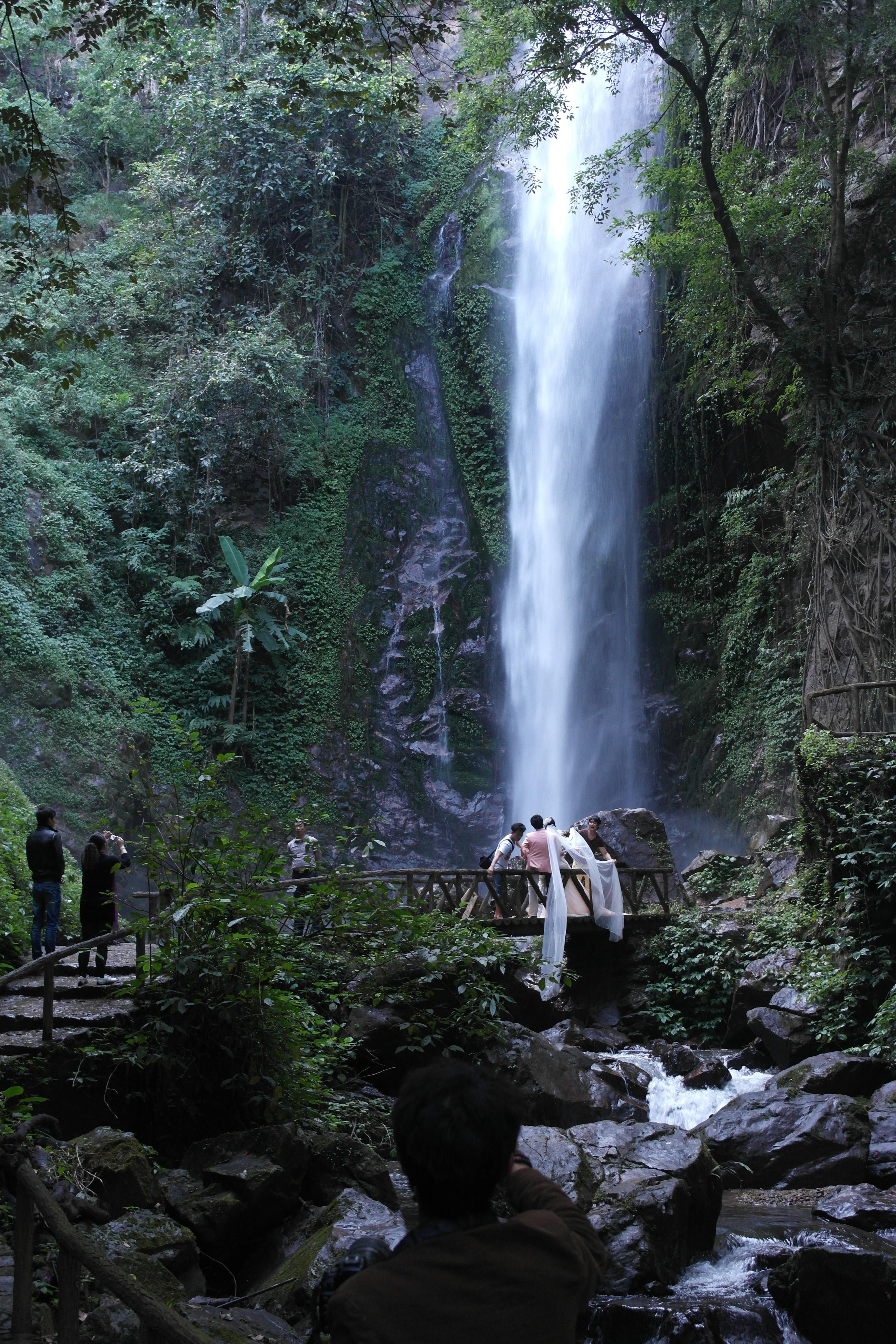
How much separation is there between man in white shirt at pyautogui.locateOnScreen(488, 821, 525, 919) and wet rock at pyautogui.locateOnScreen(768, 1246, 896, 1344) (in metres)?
6.83

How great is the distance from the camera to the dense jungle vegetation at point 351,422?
275 inches

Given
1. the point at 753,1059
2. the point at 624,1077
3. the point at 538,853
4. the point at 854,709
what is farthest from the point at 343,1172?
the point at 854,709

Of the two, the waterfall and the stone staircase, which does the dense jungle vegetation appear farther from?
the waterfall

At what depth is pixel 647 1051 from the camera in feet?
35.4

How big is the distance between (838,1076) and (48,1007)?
6244 mm

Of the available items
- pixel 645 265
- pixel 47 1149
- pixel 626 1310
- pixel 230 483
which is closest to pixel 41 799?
pixel 230 483

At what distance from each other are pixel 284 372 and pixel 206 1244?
57.2 feet

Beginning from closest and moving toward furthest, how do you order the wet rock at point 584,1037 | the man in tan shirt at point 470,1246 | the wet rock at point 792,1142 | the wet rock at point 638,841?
the man in tan shirt at point 470,1246 → the wet rock at point 792,1142 → the wet rock at point 584,1037 → the wet rock at point 638,841

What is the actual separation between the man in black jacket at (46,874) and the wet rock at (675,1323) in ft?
16.7

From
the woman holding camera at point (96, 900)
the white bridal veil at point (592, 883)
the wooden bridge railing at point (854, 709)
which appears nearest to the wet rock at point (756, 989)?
the white bridal veil at point (592, 883)

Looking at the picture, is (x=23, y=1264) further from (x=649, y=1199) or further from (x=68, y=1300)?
(x=649, y=1199)

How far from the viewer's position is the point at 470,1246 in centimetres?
154

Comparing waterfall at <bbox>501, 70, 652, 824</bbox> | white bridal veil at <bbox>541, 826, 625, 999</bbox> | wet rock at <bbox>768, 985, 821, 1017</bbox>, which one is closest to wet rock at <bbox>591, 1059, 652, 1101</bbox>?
wet rock at <bbox>768, 985, 821, 1017</bbox>

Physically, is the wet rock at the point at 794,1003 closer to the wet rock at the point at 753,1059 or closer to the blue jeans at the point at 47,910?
the wet rock at the point at 753,1059
